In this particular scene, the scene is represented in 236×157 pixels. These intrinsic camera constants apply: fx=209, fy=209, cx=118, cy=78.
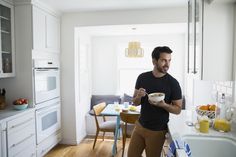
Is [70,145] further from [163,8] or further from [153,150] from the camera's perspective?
[163,8]

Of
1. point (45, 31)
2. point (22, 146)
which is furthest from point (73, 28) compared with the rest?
point (22, 146)

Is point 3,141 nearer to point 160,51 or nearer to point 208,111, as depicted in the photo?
point 160,51

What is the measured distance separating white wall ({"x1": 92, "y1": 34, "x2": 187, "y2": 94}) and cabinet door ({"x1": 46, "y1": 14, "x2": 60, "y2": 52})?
147cm

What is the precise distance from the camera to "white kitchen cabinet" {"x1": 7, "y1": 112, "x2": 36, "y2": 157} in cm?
233

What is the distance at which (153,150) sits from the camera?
5.93ft

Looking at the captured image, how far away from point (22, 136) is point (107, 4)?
6.98 ft

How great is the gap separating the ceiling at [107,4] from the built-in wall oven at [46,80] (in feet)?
2.85

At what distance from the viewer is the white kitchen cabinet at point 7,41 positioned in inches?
104

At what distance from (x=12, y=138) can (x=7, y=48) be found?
1.18 meters

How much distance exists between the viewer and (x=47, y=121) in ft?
10.4

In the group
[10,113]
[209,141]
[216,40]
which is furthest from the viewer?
[10,113]

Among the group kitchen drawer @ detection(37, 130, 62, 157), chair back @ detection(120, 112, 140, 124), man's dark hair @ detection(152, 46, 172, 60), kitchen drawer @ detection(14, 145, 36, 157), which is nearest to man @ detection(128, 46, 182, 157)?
man's dark hair @ detection(152, 46, 172, 60)

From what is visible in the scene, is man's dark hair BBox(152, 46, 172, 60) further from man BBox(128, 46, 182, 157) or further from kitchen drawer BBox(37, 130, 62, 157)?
kitchen drawer BBox(37, 130, 62, 157)

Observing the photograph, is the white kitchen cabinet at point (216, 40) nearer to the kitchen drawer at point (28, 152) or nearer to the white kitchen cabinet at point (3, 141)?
the white kitchen cabinet at point (3, 141)
